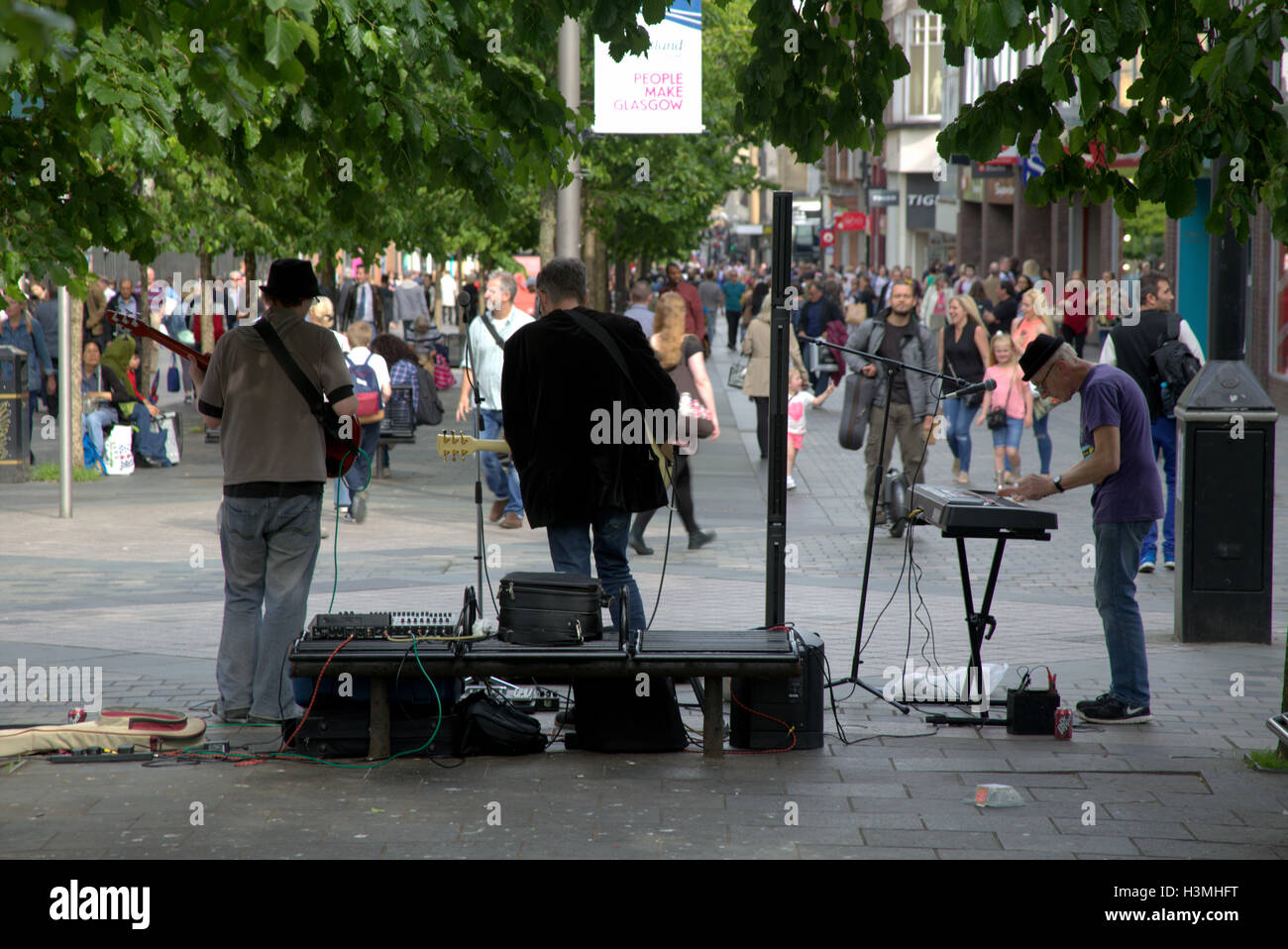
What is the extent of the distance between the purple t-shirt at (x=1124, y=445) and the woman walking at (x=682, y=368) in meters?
4.96

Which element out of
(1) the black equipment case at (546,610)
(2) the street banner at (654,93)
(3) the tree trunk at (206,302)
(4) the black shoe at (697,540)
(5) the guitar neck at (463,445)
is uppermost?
(2) the street banner at (654,93)

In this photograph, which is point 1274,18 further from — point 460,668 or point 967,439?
point 967,439

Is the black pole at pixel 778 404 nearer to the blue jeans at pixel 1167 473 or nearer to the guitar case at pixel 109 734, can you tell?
the guitar case at pixel 109 734

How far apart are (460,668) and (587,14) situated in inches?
128

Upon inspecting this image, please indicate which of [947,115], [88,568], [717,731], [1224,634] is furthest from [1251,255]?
[717,731]

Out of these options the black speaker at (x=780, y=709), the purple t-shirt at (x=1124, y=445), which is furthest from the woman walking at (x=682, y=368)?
the black speaker at (x=780, y=709)

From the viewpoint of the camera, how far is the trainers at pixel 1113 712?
22.6 ft

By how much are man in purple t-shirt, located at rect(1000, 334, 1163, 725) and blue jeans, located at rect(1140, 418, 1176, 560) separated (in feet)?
11.4

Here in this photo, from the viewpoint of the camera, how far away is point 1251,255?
23.5 metres

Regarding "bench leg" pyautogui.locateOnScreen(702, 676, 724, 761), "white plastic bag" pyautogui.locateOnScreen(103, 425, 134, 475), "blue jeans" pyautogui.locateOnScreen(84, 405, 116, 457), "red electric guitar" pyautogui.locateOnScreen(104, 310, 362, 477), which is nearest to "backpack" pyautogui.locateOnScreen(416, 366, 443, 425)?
"white plastic bag" pyautogui.locateOnScreen(103, 425, 134, 475)

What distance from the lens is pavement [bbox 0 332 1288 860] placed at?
5.19m

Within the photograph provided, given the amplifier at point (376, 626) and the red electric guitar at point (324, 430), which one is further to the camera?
the red electric guitar at point (324, 430)

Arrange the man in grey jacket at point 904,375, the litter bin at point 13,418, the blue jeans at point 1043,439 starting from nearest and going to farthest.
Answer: the man in grey jacket at point 904,375
the blue jeans at point 1043,439
the litter bin at point 13,418

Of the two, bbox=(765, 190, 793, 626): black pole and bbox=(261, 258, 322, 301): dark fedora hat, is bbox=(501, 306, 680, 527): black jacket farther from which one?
bbox=(261, 258, 322, 301): dark fedora hat
